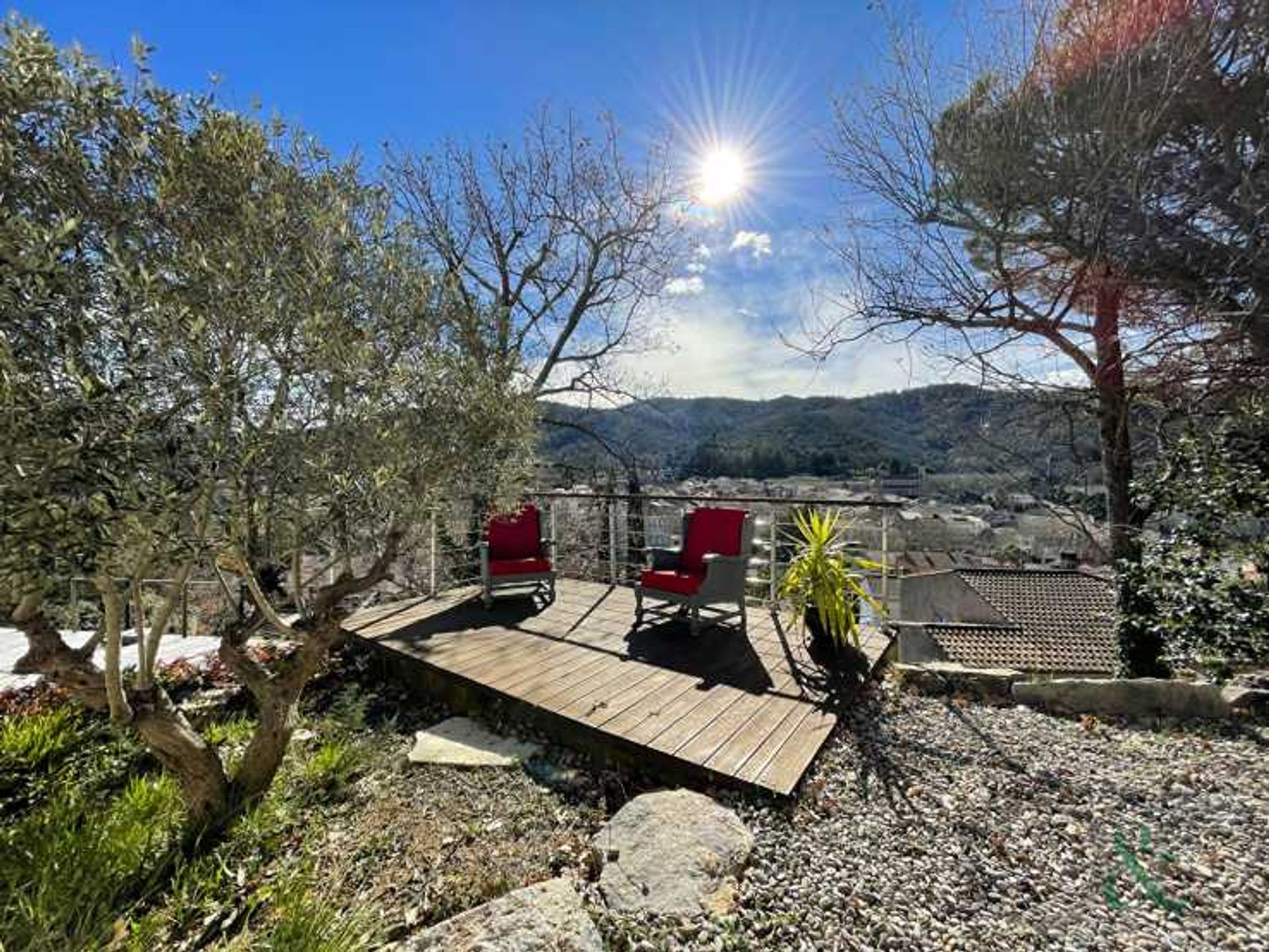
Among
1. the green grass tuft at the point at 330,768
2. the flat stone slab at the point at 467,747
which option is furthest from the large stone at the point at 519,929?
the green grass tuft at the point at 330,768

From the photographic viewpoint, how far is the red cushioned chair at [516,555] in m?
5.21

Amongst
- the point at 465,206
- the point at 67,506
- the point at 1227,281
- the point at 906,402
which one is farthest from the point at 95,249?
the point at 465,206

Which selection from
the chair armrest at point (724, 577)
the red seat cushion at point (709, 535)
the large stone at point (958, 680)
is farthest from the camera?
the red seat cushion at point (709, 535)

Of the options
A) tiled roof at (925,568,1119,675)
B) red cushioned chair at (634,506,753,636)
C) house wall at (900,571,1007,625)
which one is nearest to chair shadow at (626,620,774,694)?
red cushioned chair at (634,506,753,636)

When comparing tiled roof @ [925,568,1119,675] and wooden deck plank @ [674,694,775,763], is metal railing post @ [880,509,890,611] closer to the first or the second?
wooden deck plank @ [674,694,775,763]

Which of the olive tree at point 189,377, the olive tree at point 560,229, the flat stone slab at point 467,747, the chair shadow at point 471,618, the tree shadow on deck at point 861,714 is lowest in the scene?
the flat stone slab at point 467,747

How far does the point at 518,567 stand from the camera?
5277mm

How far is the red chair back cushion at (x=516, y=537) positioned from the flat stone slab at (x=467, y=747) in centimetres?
216

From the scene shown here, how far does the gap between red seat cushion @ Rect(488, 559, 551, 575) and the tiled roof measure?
5452mm

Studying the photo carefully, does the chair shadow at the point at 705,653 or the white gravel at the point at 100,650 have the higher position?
the chair shadow at the point at 705,653

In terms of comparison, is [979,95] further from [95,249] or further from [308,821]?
[308,821]

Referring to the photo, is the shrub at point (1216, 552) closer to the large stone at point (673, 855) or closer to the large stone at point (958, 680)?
the large stone at point (958, 680)

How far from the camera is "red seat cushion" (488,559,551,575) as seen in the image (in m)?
5.22

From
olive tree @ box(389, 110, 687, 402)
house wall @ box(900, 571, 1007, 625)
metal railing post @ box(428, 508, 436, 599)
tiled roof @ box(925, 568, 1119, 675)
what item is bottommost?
house wall @ box(900, 571, 1007, 625)
